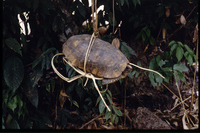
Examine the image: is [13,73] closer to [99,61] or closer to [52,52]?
[52,52]

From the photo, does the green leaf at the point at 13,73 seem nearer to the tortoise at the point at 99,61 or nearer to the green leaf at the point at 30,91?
the green leaf at the point at 30,91

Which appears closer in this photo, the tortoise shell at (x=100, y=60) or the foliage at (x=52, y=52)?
→ the tortoise shell at (x=100, y=60)

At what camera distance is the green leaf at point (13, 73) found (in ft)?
2.57

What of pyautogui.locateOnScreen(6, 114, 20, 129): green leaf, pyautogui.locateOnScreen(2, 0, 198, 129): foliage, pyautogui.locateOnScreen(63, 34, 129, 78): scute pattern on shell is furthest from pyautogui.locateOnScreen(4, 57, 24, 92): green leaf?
pyautogui.locateOnScreen(63, 34, 129, 78): scute pattern on shell

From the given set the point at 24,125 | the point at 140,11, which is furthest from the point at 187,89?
the point at 24,125

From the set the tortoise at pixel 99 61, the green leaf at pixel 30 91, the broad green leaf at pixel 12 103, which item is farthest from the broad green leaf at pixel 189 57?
the broad green leaf at pixel 12 103

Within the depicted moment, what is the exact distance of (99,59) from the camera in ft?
1.49

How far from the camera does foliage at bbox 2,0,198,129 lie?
81cm

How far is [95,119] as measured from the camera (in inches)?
46.3

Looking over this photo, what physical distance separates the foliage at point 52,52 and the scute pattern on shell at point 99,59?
37 cm

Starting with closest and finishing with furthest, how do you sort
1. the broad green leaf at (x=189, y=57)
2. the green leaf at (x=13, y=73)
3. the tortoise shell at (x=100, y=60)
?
the tortoise shell at (x=100, y=60), the green leaf at (x=13, y=73), the broad green leaf at (x=189, y=57)

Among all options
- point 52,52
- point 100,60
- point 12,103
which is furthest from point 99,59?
point 12,103

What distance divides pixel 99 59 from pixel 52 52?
54 centimetres

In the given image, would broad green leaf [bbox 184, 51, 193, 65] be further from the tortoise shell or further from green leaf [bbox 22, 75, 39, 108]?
green leaf [bbox 22, 75, 39, 108]
